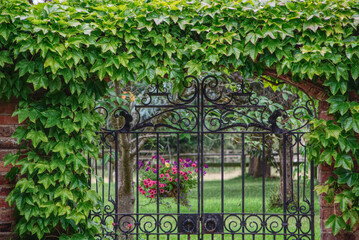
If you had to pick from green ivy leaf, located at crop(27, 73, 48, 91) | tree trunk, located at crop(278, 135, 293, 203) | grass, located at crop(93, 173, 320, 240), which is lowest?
grass, located at crop(93, 173, 320, 240)

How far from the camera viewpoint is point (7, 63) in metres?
3.03

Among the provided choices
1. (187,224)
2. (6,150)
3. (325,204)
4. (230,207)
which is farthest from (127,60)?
(230,207)

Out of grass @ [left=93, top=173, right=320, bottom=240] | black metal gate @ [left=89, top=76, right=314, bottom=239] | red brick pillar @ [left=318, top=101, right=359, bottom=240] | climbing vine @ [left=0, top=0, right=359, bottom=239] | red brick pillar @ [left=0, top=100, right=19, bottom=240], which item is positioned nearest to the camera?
climbing vine @ [left=0, top=0, right=359, bottom=239]

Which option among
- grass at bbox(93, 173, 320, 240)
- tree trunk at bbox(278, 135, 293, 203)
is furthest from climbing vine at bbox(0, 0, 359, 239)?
grass at bbox(93, 173, 320, 240)

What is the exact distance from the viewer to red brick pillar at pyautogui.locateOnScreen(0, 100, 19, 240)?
3168 mm

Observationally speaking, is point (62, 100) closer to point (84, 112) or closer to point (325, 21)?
point (84, 112)

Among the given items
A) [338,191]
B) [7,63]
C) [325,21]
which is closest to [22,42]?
[7,63]

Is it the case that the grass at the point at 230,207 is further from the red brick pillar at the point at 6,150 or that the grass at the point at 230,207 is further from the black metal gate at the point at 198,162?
the red brick pillar at the point at 6,150

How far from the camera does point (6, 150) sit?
319cm

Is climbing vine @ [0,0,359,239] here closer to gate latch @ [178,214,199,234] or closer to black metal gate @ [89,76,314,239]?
black metal gate @ [89,76,314,239]

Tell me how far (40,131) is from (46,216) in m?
0.65

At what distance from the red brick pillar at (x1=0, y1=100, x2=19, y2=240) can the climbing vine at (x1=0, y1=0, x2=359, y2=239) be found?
4.6 inches

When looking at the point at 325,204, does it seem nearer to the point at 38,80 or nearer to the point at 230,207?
the point at 38,80

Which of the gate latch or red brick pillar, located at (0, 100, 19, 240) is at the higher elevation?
red brick pillar, located at (0, 100, 19, 240)
